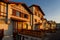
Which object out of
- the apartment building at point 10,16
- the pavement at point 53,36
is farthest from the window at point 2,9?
the pavement at point 53,36

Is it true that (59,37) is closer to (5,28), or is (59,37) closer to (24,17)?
(5,28)

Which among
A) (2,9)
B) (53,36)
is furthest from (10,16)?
(53,36)

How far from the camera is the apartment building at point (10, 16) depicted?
23141 millimetres

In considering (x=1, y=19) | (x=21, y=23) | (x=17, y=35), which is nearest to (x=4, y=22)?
(x=1, y=19)

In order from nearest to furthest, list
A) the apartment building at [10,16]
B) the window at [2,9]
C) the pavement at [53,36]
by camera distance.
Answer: the pavement at [53,36] < the window at [2,9] < the apartment building at [10,16]

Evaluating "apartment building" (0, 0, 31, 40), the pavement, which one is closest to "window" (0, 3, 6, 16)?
"apartment building" (0, 0, 31, 40)

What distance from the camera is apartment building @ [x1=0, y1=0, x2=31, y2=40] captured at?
23141 millimetres

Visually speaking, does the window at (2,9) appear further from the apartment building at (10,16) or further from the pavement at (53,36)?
the pavement at (53,36)

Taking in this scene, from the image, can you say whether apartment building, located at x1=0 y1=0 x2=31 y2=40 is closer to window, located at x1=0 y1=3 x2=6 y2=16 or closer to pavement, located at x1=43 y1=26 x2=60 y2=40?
window, located at x1=0 y1=3 x2=6 y2=16

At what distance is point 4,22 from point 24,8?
30.0 feet

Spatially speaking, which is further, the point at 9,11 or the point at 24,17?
the point at 24,17

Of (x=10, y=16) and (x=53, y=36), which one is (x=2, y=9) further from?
(x=53, y=36)

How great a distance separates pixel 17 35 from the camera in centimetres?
2552

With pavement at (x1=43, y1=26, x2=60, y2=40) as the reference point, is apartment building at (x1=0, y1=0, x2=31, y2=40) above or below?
above
